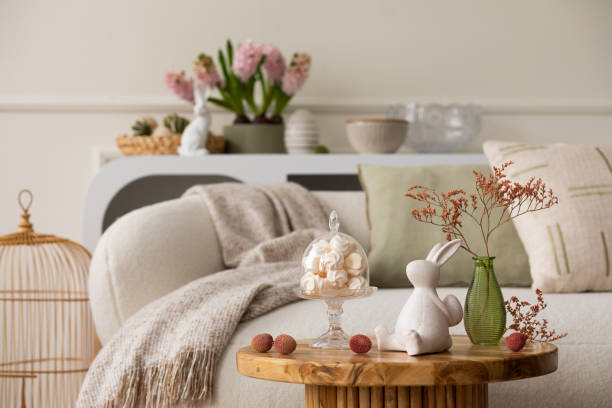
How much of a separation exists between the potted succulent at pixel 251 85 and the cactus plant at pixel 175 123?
0.09 metres

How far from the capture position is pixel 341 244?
1.28 metres

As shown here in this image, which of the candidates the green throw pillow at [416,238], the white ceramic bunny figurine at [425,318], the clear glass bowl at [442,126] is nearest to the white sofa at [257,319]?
the green throw pillow at [416,238]

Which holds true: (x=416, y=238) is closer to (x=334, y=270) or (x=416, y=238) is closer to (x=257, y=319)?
(x=257, y=319)

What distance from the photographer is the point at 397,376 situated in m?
1.05

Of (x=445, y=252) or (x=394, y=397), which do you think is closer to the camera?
(x=394, y=397)

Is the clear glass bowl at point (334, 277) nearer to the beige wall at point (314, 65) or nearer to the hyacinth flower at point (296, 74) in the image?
the hyacinth flower at point (296, 74)

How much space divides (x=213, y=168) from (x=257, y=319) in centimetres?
131

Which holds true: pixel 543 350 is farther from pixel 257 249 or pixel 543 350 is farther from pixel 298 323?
pixel 257 249

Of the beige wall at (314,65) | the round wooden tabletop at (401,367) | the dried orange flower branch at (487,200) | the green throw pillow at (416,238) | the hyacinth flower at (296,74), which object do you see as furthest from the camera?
the beige wall at (314,65)

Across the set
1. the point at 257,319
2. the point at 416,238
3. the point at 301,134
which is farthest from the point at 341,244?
the point at 301,134

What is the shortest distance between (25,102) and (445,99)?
71.1 inches

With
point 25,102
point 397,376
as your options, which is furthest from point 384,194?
point 25,102

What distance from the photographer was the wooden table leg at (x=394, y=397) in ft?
3.68

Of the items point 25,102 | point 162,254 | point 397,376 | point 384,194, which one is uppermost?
point 25,102
